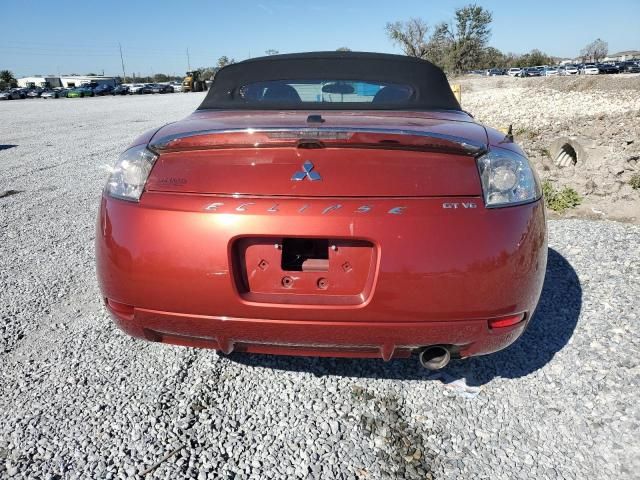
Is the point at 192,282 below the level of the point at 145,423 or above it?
above

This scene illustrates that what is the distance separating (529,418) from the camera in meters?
2.01

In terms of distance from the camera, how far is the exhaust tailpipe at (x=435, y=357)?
1.84 meters

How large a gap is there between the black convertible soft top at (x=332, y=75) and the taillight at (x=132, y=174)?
41.1 inches

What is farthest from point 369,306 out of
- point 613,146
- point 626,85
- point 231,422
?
point 626,85

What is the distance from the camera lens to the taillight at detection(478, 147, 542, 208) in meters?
1.75

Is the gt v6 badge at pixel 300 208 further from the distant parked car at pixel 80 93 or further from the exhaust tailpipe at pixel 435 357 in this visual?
the distant parked car at pixel 80 93

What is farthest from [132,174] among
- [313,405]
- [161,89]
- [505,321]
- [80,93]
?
[161,89]

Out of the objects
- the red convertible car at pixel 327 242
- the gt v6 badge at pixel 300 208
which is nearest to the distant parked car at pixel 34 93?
the red convertible car at pixel 327 242

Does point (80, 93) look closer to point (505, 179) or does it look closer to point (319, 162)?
point (319, 162)

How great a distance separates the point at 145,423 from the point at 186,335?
1.50ft

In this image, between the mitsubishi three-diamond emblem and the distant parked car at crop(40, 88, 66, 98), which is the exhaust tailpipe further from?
the distant parked car at crop(40, 88, 66, 98)

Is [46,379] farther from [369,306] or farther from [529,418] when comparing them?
[529,418]

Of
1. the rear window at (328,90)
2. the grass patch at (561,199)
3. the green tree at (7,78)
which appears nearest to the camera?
the rear window at (328,90)

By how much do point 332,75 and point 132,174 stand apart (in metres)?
1.86
